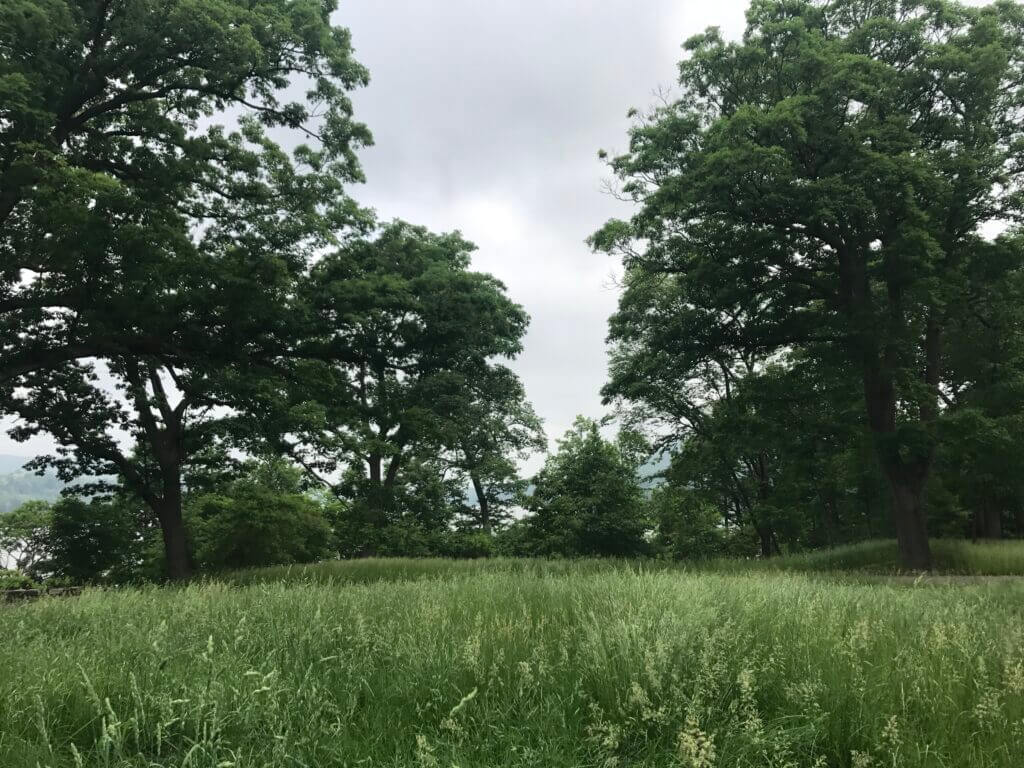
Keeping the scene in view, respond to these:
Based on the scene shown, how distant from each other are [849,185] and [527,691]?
48.3 feet

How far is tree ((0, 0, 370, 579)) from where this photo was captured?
12.0 metres

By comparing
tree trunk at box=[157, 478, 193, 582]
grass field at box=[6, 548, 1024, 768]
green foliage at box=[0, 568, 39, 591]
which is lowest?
green foliage at box=[0, 568, 39, 591]

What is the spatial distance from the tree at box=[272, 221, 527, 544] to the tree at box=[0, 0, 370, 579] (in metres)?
1.00

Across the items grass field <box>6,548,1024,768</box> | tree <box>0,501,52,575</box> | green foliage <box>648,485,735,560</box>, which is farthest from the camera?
tree <box>0,501,52,575</box>

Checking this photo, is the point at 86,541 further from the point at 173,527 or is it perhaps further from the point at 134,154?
the point at 134,154

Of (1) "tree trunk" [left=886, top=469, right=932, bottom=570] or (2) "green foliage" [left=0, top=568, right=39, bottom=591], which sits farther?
(2) "green foliage" [left=0, top=568, right=39, bottom=591]

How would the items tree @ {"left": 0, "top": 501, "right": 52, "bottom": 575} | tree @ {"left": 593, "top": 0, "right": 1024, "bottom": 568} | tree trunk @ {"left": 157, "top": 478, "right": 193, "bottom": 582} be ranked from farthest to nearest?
tree @ {"left": 0, "top": 501, "right": 52, "bottom": 575} < tree trunk @ {"left": 157, "top": 478, "right": 193, "bottom": 582} < tree @ {"left": 593, "top": 0, "right": 1024, "bottom": 568}

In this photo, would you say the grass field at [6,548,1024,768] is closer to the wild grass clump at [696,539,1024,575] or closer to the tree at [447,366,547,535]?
the wild grass clump at [696,539,1024,575]

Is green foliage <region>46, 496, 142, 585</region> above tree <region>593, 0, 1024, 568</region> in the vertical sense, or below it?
below

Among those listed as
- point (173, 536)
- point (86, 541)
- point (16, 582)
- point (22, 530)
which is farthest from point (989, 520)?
point (22, 530)

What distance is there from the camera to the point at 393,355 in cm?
1903

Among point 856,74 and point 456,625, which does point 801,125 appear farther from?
point 456,625

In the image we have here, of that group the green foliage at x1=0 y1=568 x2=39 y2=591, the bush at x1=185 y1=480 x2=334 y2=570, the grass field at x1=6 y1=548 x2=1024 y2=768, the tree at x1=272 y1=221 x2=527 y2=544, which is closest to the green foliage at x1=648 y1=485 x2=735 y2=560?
the tree at x1=272 y1=221 x2=527 y2=544

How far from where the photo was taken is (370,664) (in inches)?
161
